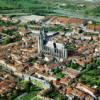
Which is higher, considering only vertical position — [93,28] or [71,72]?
[93,28]

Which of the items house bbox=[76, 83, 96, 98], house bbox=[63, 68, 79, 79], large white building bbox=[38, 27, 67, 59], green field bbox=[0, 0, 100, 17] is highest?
green field bbox=[0, 0, 100, 17]

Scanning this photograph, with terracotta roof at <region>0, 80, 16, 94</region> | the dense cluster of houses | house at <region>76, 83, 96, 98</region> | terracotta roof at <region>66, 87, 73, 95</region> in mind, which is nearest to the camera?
terracotta roof at <region>66, 87, 73, 95</region>

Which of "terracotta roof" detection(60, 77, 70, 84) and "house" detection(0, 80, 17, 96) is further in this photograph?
"terracotta roof" detection(60, 77, 70, 84)

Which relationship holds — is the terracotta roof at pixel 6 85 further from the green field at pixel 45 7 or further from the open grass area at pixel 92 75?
the green field at pixel 45 7

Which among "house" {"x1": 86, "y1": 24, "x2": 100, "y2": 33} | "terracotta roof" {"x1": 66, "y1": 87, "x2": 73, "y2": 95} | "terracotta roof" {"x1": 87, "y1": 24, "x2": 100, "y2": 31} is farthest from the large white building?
"terracotta roof" {"x1": 87, "y1": 24, "x2": 100, "y2": 31}

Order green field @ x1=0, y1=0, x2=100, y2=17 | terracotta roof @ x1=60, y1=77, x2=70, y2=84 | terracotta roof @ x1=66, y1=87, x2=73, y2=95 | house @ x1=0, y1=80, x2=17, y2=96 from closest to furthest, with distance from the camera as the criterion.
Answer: terracotta roof @ x1=66, y1=87, x2=73, y2=95, house @ x1=0, y1=80, x2=17, y2=96, terracotta roof @ x1=60, y1=77, x2=70, y2=84, green field @ x1=0, y1=0, x2=100, y2=17

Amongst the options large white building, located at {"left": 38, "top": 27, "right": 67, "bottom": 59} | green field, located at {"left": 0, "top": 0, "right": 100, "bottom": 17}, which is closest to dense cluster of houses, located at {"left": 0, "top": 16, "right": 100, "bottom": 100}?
large white building, located at {"left": 38, "top": 27, "right": 67, "bottom": 59}

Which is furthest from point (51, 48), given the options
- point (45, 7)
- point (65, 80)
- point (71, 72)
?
point (45, 7)

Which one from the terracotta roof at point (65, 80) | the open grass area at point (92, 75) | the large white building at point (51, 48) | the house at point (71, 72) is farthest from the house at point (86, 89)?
the large white building at point (51, 48)

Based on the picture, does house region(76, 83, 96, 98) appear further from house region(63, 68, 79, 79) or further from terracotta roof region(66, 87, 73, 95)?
house region(63, 68, 79, 79)

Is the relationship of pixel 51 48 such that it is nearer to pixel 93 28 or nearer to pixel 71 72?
Answer: pixel 71 72

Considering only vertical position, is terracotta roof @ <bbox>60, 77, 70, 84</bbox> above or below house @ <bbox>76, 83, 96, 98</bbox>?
above
